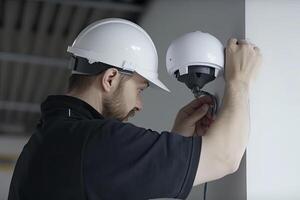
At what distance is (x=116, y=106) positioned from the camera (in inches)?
65.6

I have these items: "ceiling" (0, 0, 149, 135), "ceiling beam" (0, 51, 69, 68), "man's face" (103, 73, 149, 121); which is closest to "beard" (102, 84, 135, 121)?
"man's face" (103, 73, 149, 121)

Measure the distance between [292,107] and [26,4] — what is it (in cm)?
213

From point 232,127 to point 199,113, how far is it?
1.28ft

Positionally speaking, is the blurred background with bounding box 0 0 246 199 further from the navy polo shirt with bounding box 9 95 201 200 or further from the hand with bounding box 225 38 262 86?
the navy polo shirt with bounding box 9 95 201 200

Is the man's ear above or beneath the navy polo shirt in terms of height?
above

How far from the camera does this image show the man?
1.38m

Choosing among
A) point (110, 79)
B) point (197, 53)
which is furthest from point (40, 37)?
point (197, 53)

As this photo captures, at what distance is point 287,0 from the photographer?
5.85 feet

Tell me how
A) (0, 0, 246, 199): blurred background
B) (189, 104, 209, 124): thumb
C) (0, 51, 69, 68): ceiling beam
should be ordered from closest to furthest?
(189, 104, 209, 124): thumb → (0, 0, 246, 199): blurred background → (0, 51, 69, 68): ceiling beam

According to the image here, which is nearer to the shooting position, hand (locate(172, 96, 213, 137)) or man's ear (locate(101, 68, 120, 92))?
man's ear (locate(101, 68, 120, 92))

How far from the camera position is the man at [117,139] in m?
1.38

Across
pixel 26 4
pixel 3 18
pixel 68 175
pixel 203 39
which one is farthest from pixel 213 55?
pixel 3 18

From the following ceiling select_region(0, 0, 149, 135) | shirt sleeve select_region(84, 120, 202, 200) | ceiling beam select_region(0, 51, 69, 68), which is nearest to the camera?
shirt sleeve select_region(84, 120, 202, 200)

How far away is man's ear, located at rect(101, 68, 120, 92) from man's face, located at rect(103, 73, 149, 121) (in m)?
0.02
